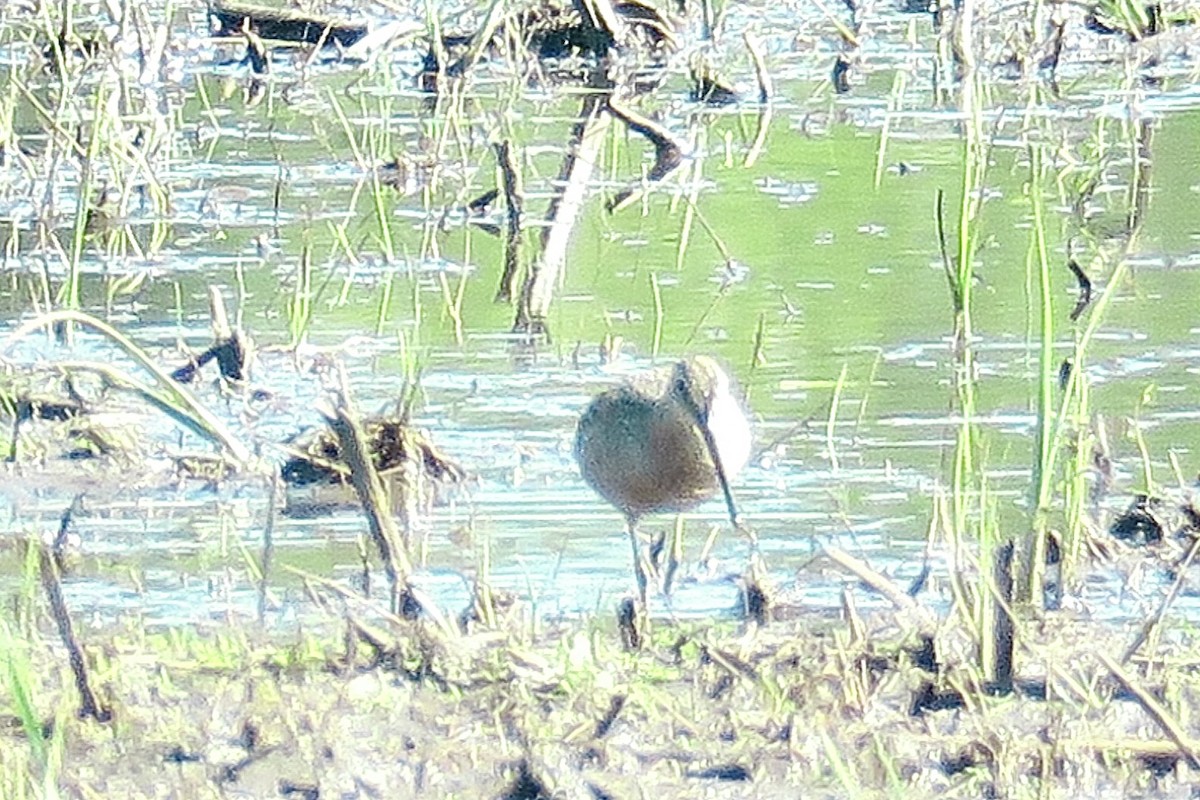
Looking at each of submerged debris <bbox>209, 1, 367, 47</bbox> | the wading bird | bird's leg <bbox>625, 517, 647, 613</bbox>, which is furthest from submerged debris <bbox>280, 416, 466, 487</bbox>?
submerged debris <bbox>209, 1, 367, 47</bbox>

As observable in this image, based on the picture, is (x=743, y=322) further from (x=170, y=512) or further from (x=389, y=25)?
(x=389, y=25)

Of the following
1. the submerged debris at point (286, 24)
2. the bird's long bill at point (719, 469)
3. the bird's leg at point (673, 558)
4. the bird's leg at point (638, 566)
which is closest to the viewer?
the bird's leg at point (638, 566)

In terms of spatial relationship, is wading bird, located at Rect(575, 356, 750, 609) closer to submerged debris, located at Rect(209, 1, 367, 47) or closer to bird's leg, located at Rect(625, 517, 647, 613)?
bird's leg, located at Rect(625, 517, 647, 613)

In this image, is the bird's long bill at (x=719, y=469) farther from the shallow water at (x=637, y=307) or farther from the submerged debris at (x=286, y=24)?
the submerged debris at (x=286, y=24)

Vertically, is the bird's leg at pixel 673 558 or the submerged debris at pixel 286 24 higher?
the bird's leg at pixel 673 558

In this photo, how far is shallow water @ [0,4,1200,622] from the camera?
15.3 feet

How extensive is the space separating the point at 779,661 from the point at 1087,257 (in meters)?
2.53

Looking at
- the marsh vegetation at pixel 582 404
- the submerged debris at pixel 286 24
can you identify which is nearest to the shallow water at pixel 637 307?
the marsh vegetation at pixel 582 404

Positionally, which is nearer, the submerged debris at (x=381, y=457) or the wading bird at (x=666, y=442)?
the wading bird at (x=666, y=442)

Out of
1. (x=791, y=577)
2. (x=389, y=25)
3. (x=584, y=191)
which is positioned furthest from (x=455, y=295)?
(x=389, y=25)

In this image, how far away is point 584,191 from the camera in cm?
714

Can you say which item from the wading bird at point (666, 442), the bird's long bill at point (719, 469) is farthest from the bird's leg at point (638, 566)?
the bird's long bill at point (719, 469)

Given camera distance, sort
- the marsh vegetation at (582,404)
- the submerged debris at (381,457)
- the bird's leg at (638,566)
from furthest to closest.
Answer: the submerged debris at (381,457), the bird's leg at (638,566), the marsh vegetation at (582,404)

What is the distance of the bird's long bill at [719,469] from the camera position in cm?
461
